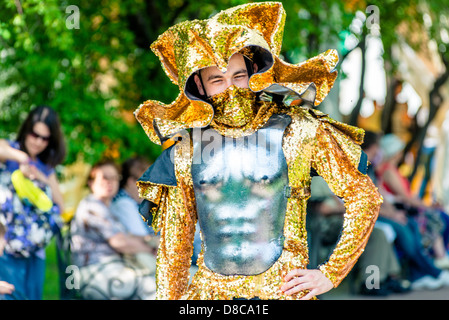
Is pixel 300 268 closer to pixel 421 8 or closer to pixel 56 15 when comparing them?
pixel 56 15

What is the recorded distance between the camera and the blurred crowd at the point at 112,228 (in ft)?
14.8

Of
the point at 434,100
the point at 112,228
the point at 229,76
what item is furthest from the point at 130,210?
the point at 434,100

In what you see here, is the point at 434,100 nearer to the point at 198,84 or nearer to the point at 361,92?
the point at 361,92

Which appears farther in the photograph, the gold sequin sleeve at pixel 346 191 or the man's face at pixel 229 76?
the man's face at pixel 229 76

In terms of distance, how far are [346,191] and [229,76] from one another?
2.08 ft

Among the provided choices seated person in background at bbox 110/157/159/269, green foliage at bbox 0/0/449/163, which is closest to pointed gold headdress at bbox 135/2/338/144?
seated person in background at bbox 110/157/159/269

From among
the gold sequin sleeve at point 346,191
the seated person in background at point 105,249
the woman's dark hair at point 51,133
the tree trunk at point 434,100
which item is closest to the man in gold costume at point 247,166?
the gold sequin sleeve at point 346,191

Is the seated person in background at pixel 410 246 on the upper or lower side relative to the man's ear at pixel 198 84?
lower

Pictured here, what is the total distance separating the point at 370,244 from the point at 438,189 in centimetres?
621

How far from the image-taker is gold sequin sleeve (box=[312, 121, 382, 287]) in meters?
2.33

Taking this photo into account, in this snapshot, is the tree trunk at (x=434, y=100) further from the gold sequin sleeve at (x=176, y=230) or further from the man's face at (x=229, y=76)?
the gold sequin sleeve at (x=176, y=230)

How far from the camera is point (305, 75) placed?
2.48 meters

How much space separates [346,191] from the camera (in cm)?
238

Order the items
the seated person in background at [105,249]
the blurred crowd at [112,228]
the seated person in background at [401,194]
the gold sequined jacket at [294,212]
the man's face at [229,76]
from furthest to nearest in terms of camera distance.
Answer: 1. the seated person in background at [401,194]
2. the seated person in background at [105,249]
3. the blurred crowd at [112,228]
4. the man's face at [229,76]
5. the gold sequined jacket at [294,212]
